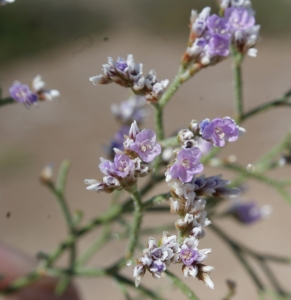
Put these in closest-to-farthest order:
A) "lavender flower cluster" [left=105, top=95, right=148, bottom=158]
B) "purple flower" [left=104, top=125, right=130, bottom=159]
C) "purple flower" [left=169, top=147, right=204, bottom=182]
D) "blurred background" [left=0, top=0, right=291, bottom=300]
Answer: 1. "purple flower" [left=169, top=147, right=204, bottom=182]
2. "purple flower" [left=104, top=125, right=130, bottom=159]
3. "lavender flower cluster" [left=105, top=95, right=148, bottom=158]
4. "blurred background" [left=0, top=0, right=291, bottom=300]

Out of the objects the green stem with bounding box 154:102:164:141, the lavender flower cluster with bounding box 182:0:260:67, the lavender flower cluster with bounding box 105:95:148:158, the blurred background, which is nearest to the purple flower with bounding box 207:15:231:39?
the lavender flower cluster with bounding box 182:0:260:67

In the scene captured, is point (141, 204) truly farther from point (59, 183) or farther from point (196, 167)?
point (59, 183)

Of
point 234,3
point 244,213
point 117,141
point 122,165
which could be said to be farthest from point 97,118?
point 122,165

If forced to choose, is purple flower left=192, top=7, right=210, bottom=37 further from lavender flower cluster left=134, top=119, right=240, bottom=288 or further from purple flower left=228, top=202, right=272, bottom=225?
purple flower left=228, top=202, right=272, bottom=225

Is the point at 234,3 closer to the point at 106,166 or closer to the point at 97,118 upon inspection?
the point at 106,166

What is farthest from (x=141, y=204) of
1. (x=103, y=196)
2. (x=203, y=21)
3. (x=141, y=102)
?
(x=103, y=196)

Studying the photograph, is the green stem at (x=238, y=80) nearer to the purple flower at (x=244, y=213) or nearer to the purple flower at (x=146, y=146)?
the purple flower at (x=146, y=146)
